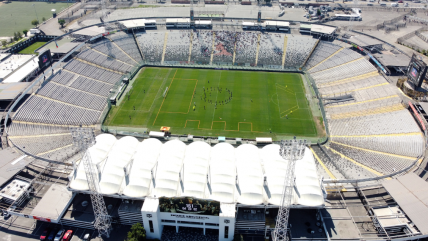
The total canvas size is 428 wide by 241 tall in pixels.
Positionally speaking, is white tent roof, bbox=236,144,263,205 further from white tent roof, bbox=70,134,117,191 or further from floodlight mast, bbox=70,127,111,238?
white tent roof, bbox=70,134,117,191

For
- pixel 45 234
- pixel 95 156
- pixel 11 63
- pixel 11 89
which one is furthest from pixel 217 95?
pixel 11 63

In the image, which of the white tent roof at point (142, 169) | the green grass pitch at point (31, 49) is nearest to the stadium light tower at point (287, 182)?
the white tent roof at point (142, 169)

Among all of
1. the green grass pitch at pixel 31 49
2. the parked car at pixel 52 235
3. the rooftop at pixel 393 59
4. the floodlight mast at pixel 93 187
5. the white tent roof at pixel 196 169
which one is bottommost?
the parked car at pixel 52 235

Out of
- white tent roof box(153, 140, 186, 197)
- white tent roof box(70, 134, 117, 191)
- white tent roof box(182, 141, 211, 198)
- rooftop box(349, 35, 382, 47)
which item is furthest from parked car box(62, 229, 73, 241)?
rooftop box(349, 35, 382, 47)

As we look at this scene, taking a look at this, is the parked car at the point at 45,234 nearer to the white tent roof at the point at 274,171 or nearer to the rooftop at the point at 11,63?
the white tent roof at the point at 274,171

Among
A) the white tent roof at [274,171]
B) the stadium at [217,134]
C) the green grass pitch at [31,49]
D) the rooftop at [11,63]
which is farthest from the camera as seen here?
the green grass pitch at [31,49]

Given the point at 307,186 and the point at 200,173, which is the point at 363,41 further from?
the point at 200,173

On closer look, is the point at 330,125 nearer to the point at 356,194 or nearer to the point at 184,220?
the point at 356,194
